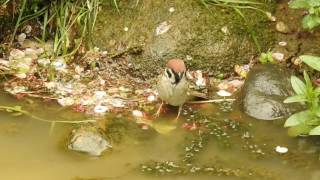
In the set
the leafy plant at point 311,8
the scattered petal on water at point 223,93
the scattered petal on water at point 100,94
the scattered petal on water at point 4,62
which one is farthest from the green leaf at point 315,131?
the scattered petal on water at point 4,62

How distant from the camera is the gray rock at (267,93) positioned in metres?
4.83

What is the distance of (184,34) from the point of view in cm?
545

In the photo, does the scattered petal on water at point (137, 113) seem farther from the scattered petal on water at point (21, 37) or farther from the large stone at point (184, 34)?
the scattered petal on water at point (21, 37)

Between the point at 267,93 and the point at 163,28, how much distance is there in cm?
117

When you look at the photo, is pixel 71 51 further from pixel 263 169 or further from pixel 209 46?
pixel 263 169

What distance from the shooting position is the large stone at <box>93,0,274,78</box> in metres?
5.41

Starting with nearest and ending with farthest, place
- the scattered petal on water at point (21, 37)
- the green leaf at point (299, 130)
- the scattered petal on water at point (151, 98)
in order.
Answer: the green leaf at point (299, 130)
the scattered petal on water at point (151, 98)
the scattered petal on water at point (21, 37)

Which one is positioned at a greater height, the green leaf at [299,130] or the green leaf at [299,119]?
the green leaf at [299,119]

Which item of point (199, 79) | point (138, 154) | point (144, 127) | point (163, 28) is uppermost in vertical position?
point (163, 28)

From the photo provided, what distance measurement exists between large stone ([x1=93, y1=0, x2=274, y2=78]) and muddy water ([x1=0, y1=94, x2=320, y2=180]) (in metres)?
0.73

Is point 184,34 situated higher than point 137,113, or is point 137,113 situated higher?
point 184,34

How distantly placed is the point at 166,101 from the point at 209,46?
0.81m

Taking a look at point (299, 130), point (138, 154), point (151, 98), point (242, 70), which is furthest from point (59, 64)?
point (299, 130)

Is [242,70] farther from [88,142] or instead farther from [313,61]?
[88,142]
